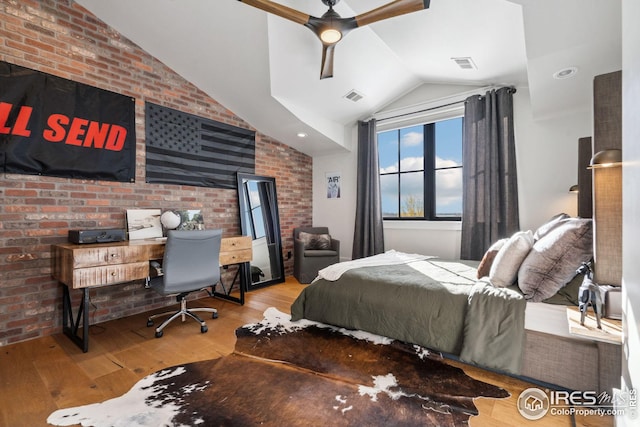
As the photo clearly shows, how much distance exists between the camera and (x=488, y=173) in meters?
3.56

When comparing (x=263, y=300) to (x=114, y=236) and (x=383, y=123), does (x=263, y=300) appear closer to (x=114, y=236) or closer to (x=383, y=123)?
(x=114, y=236)

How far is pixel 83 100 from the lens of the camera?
8.87 ft

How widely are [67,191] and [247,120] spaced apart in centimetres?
226

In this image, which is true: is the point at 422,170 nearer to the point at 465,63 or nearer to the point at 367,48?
the point at 465,63

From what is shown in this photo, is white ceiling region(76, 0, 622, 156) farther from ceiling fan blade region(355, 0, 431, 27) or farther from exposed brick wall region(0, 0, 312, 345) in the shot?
ceiling fan blade region(355, 0, 431, 27)

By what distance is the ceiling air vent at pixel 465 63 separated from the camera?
126 inches

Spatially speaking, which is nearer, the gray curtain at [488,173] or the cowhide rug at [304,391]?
the cowhide rug at [304,391]

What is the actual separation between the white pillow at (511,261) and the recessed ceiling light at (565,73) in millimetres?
1419

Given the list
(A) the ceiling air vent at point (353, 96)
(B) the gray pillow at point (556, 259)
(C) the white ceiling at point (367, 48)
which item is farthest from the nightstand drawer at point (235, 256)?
(B) the gray pillow at point (556, 259)

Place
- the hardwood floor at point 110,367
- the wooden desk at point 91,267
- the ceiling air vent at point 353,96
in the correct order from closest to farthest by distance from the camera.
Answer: the hardwood floor at point 110,367
the wooden desk at point 91,267
the ceiling air vent at point 353,96

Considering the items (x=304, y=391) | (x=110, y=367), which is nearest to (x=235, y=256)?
(x=110, y=367)

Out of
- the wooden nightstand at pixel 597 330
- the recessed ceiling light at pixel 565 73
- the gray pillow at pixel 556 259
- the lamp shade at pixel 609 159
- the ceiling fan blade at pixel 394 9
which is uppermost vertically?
the ceiling fan blade at pixel 394 9

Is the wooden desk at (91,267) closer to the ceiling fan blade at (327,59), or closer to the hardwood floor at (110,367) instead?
the hardwood floor at (110,367)

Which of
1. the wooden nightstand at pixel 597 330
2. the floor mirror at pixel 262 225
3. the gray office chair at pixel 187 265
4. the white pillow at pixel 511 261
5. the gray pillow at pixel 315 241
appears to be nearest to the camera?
the wooden nightstand at pixel 597 330
